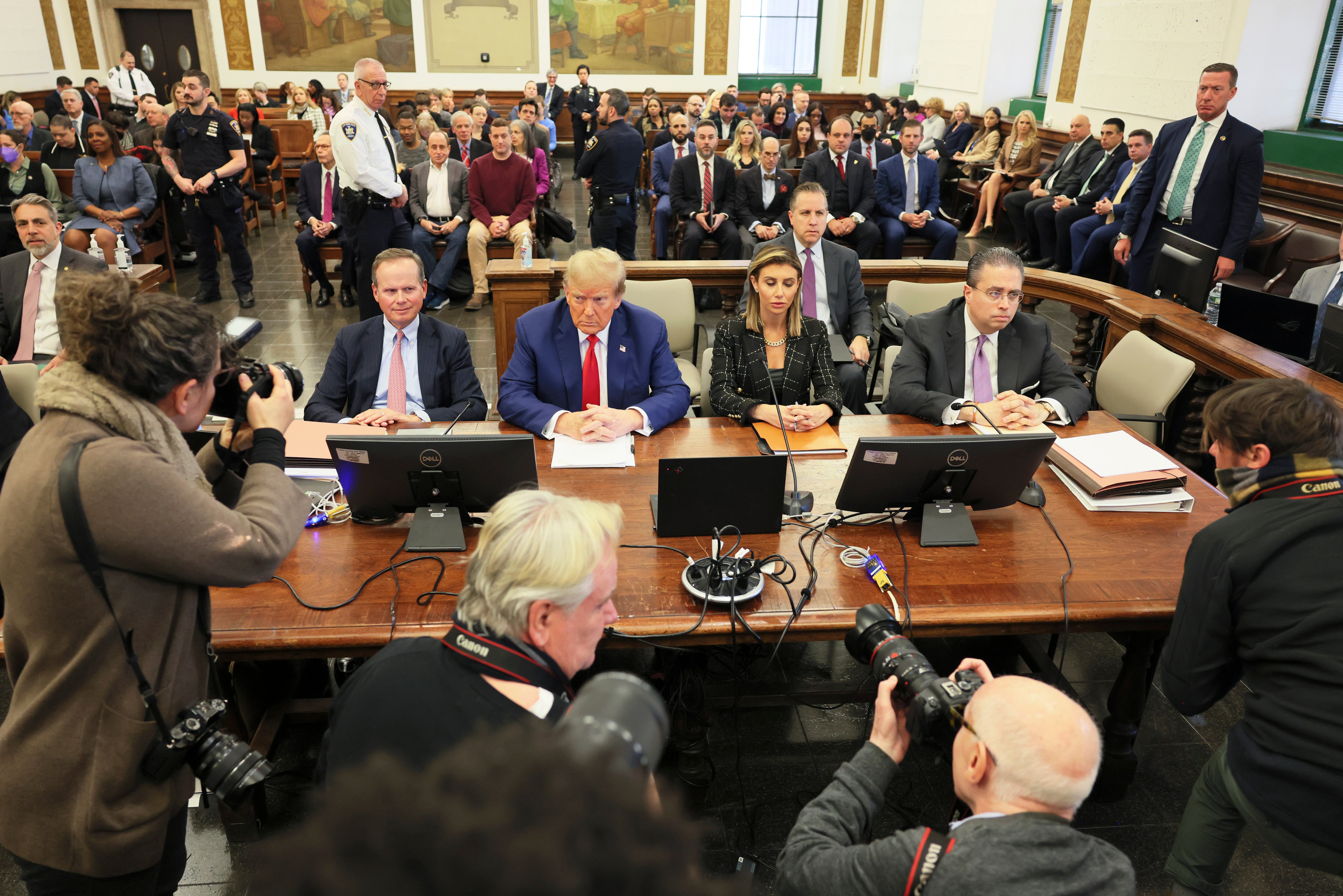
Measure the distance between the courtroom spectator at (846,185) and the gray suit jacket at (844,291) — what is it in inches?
94.2

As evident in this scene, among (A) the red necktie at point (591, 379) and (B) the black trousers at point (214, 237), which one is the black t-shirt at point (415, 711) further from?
(B) the black trousers at point (214, 237)

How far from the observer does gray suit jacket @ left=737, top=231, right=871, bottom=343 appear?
15.0 ft

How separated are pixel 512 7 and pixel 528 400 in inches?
553

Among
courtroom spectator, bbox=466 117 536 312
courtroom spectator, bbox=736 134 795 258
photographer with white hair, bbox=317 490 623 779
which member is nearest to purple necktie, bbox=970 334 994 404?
photographer with white hair, bbox=317 490 623 779

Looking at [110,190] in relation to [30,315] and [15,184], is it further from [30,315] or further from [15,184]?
[30,315]

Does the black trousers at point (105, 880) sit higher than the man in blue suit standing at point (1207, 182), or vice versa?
the man in blue suit standing at point (1207, 182)

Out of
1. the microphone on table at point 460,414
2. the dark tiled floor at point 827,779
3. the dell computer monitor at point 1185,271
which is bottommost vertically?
the dark tiled floor at point 827,779

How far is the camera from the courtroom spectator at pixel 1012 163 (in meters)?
8.99

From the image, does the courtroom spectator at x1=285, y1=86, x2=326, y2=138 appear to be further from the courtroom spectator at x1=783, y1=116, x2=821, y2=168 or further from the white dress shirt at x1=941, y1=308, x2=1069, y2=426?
the white dress shirt at x1=941, y1=308, x2=1069, y2=426

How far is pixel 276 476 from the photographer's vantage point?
1642 mm

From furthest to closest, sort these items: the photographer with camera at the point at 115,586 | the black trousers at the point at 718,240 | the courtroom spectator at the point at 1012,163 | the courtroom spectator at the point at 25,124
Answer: the courtroom spectator at the point at 1012,163 < the courtroom spectator at the point at 25,124 < the black trousers at the point at 718,240 < the photographer with camera at the point at 115,586

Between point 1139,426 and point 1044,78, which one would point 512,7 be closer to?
Answer: point 1044,78

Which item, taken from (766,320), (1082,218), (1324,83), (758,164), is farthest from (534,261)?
(1324,83)

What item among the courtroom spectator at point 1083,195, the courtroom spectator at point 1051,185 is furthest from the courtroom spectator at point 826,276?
the courtroom spectator at point 1051,185
